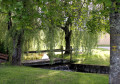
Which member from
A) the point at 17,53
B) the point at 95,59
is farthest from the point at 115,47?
the point at 95,59

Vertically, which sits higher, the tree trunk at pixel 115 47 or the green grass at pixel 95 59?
the tree trunk at pixel 115 47

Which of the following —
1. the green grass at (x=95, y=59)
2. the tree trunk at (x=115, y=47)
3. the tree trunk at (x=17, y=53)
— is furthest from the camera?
the green grass at (x=95, y=59)

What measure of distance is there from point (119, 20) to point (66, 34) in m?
10.6

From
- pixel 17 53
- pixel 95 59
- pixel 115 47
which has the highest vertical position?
pixel 115 47

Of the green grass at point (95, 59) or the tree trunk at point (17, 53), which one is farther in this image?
the green grass at point (95, 59)

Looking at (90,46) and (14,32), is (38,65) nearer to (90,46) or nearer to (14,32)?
(14,32)

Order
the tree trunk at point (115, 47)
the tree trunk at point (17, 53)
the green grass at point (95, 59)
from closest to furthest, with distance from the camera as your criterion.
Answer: the tree trunk at point (115, 47) < the tree trunk at point (17, 53) < the green grass at point (95, 59)

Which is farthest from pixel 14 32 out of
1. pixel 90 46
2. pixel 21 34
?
pixel 90 46

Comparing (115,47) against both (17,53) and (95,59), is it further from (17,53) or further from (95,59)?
(95,59)

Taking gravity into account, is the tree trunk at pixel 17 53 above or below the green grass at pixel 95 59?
above

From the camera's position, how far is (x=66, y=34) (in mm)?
14617

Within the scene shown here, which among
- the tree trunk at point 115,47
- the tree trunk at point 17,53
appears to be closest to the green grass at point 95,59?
the tree trunk at point 17,53

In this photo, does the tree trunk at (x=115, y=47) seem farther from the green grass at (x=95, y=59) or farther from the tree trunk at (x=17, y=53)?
the green grass at (x=95, y=59)

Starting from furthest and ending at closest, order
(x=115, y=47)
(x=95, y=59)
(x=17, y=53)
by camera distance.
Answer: (x=95, y=59) < (x=17, y=53) < (x=115, y=47)
